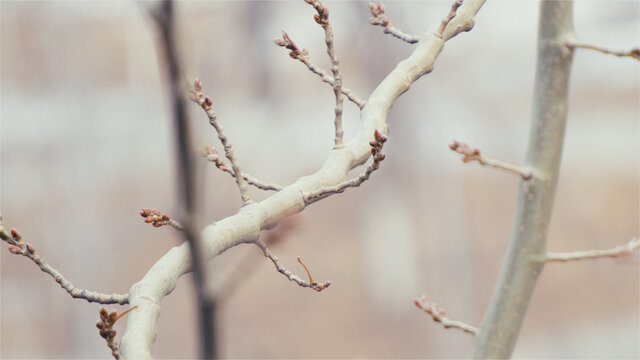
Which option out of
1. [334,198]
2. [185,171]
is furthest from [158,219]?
[334,198]

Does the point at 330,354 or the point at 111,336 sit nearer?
the point at 111,336

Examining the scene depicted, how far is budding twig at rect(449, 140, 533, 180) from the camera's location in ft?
1.23

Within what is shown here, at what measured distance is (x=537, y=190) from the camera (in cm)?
39

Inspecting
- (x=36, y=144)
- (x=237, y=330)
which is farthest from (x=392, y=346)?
(x=36, y=144)

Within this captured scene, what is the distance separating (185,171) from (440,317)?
1.10 feet

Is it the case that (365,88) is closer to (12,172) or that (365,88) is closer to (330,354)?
(330,354)

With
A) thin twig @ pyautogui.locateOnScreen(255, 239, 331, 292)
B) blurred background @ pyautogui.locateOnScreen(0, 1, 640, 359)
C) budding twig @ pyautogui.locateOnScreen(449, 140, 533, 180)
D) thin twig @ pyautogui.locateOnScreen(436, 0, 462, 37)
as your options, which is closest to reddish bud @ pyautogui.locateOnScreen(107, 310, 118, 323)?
thin twig @ pyautogui.locateOnScreen(255, 239, 331, 292)

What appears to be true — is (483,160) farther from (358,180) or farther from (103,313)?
(103,313)

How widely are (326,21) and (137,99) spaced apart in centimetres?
298

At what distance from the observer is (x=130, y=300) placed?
384 mm

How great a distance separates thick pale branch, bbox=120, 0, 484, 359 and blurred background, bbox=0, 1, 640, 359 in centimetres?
239

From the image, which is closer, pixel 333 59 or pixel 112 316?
pixel 112 316

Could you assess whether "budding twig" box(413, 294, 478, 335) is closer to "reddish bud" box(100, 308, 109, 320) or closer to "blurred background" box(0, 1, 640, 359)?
"reddish bud" box(100, 308, 109, 320)

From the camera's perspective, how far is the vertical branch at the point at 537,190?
14.8 inches
